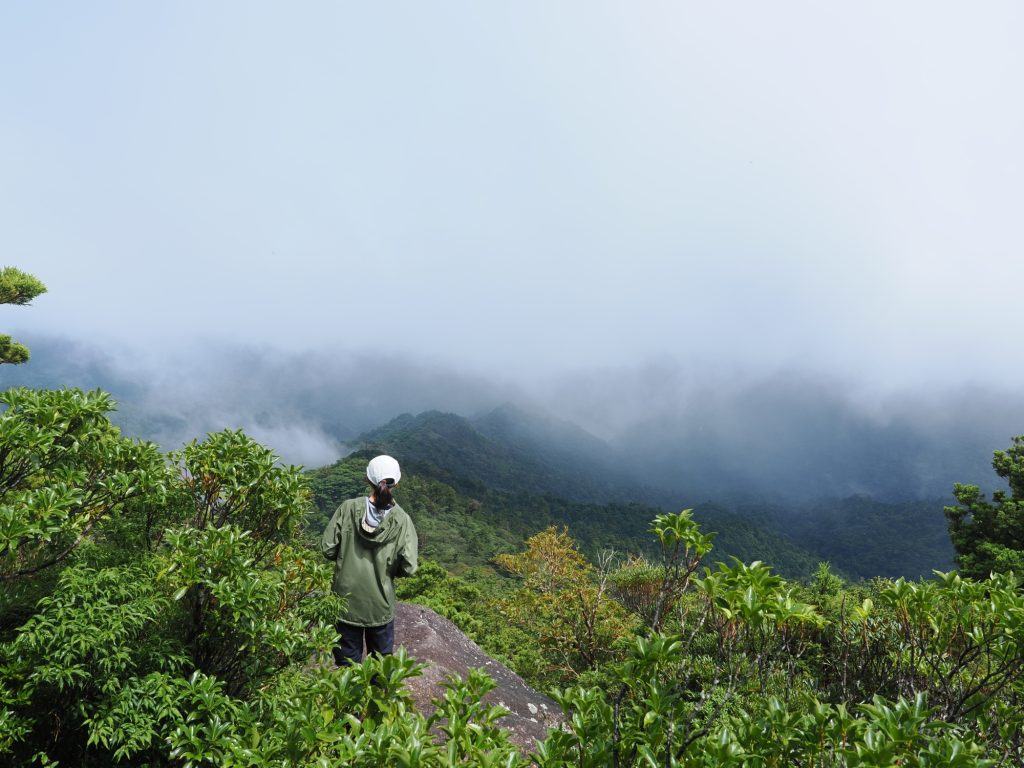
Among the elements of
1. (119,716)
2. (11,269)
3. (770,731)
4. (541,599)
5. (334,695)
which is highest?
(11,269)

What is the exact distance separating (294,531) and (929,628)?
18.2 ft

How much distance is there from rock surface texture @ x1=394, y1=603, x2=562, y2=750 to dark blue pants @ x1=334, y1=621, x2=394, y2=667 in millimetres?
2096

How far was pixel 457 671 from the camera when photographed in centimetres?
862

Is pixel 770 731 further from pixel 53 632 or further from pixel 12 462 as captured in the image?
pixel 12 462

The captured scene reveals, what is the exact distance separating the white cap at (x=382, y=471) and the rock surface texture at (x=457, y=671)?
3601 millimetres

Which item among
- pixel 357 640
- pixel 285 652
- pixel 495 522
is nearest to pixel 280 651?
pixel 285 652

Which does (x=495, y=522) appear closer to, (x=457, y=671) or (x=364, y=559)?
(x=457, y=671)

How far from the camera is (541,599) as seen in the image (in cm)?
1633

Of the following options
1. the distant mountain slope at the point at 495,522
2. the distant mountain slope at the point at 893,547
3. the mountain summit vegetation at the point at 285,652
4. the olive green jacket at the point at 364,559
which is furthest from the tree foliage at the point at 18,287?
the distant mountain slope at the point at 893,547

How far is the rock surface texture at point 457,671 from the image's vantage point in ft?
23.6

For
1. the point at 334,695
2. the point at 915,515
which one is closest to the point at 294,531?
the point at 334,695

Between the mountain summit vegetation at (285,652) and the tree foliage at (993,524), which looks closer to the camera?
the mountain summit vegetation at (285,652)

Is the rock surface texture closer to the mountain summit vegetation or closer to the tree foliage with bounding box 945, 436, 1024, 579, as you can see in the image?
the mountain summit vegetation

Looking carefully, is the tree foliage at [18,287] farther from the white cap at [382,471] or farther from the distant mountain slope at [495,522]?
the distant mountain slope at [495,522]
